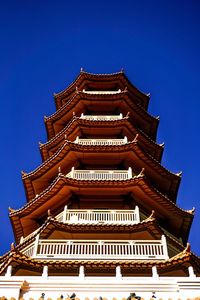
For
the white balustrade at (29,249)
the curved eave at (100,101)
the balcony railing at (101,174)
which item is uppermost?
the curved eave at (100,101)

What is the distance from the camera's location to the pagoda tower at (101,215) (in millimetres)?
12844

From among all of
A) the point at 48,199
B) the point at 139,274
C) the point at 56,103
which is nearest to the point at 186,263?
the point at 139,274

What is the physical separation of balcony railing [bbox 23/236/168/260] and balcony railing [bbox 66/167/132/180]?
526 cm

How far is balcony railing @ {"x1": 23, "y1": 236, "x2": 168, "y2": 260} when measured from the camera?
17531mm

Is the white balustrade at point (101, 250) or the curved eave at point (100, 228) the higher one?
the curved eave at point (100, 228)

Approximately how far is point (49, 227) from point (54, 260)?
6.96 feet

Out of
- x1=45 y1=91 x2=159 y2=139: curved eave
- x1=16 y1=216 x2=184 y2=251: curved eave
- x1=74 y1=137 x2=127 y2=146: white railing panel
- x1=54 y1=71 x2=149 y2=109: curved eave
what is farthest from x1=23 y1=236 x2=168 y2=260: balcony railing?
x1=54 y1=71 x2=149 y2=109: curved eave

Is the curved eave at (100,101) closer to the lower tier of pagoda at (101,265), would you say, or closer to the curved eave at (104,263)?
the lower tier of pagoda at (101,265)

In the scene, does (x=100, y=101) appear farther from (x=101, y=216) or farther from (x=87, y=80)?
(x=101, y=216)

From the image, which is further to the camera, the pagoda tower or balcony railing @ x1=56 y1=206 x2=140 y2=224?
balcony railing @ x1=56 y1=206 x2=140 y2=224

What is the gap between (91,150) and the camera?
24.8 m

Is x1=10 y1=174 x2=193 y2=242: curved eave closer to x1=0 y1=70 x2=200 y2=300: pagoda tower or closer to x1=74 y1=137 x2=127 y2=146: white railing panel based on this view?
x1=0 y1=70 x2=200 y2=300: pagoda tower

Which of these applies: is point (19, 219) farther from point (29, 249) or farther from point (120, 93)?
point (120, 93)

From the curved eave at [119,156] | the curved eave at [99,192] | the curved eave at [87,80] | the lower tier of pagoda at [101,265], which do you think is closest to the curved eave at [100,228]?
the lower tier of pagoda at [101,265]
